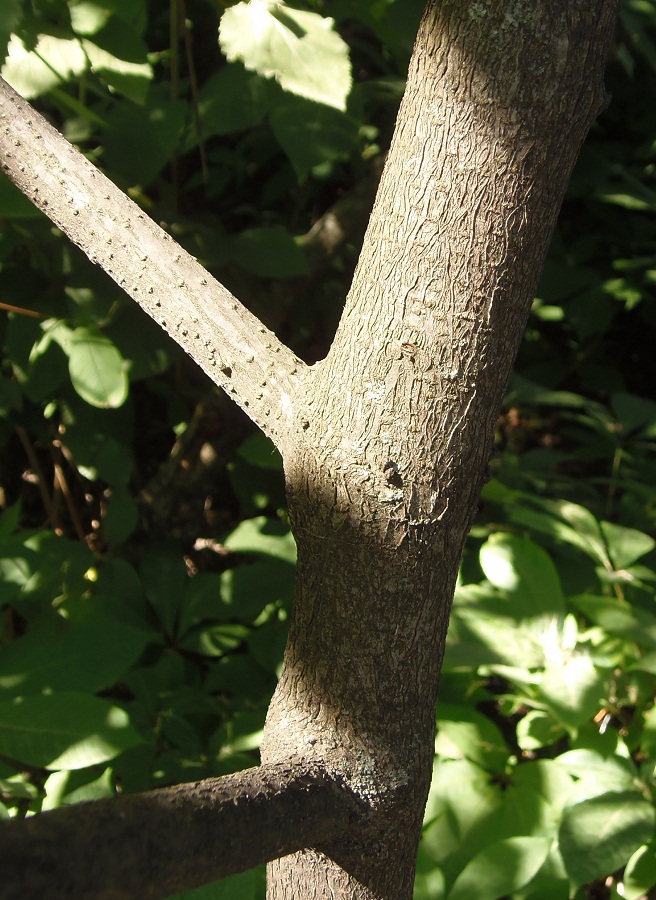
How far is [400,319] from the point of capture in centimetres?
52

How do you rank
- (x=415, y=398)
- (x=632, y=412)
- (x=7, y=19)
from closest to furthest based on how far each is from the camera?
(x=415, y=398) < (x=7, y=19) < (x=632, y=412)

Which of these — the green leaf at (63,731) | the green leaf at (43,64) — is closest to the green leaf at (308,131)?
the green leaf at (43,64)

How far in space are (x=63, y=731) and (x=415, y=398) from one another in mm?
600

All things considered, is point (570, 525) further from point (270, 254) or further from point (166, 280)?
point (166, 280)

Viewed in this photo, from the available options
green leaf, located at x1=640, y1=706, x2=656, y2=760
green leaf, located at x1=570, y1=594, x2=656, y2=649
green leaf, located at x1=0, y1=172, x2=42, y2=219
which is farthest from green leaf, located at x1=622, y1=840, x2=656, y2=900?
green leaf, located at x1=0, y1=172, x2=42, y2=219

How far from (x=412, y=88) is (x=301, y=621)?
0.40m

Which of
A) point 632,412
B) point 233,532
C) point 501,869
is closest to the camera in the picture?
point 501,869

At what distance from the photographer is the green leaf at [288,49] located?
0.68 m

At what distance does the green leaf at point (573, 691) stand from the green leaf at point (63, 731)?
0.55 m

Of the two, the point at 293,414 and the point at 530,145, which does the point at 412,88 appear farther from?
the point at 293,414

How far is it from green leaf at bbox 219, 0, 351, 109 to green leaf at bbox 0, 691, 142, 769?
707 millimetres

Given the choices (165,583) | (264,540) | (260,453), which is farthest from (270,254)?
(165,583)

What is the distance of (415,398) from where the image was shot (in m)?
0.52

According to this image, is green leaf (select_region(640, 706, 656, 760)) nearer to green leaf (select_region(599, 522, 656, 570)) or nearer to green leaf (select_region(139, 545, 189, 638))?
green leaf (select_region(599, 522, 656, 570))
